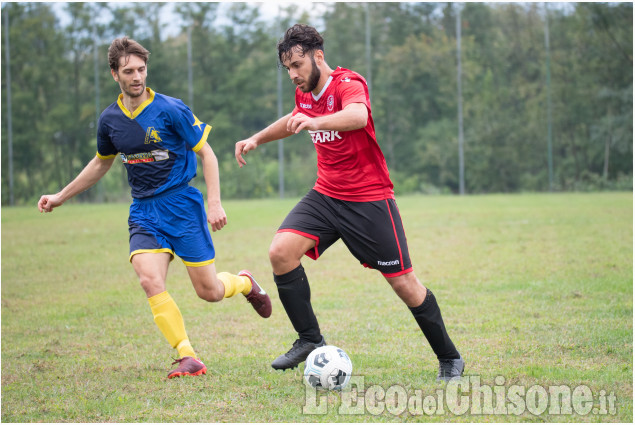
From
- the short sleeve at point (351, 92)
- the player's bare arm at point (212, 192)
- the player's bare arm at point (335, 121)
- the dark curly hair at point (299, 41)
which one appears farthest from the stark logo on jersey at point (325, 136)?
the player's bare arm at point (212, 192)

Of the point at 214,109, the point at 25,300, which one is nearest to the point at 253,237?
the point at 25,300

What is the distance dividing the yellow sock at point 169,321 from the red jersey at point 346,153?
1.23m

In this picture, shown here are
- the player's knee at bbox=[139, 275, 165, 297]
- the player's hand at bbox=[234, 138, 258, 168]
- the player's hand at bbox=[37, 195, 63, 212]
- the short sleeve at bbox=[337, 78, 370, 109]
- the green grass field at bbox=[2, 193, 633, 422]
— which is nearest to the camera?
the green grass field at bbox=[2, 193, 633, 422]

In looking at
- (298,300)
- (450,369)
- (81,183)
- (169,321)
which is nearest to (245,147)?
(298,300)

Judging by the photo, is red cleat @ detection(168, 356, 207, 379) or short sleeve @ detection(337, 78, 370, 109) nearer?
short sleeve @ detection(337, 78, 370, 109)

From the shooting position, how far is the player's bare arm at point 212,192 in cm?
412

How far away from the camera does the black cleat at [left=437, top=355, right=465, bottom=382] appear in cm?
393

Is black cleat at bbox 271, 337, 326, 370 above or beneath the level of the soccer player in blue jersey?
beneath

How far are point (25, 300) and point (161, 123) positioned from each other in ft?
12.6

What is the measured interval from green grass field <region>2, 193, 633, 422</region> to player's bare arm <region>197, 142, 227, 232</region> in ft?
3.05

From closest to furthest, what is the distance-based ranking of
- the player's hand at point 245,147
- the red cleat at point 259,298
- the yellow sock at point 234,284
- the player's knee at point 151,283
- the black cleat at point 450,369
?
the black cleat at point 450,369 → the player's hand at point 245,147 → the player's knee at point 151,283 → the yellow sock at point 234,284 → the red cleat at point 259,298

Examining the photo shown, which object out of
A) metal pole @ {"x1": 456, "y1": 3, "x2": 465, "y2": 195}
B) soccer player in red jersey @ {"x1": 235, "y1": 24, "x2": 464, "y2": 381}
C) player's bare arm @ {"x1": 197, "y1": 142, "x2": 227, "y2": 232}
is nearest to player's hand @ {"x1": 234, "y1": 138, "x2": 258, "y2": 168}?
soccer player in red jersey @ {"x1": 235, "y1": 24, "x2": 464, "y2": 381}

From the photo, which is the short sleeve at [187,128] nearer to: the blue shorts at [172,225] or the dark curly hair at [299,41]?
the blue shorts at [172,225]

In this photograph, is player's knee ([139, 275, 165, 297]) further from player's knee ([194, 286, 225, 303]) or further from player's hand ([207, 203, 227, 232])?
player's hand ([207, 203, 227, 232])
